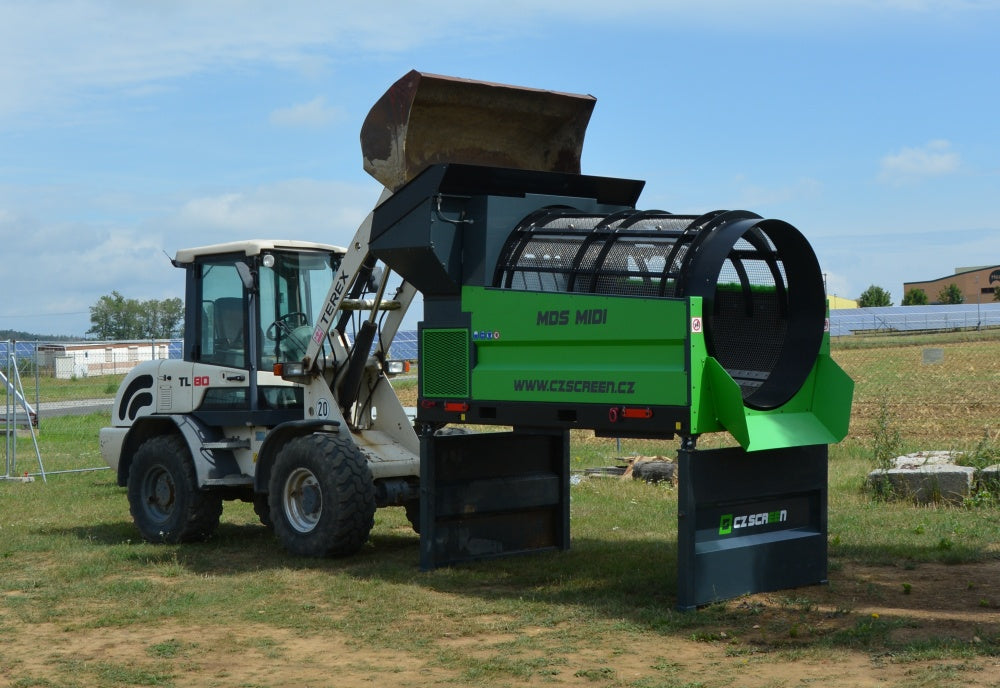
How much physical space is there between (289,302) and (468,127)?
2514 millimetres

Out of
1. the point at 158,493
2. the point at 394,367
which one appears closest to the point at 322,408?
the point at 394,367

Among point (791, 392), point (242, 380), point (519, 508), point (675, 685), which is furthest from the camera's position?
point (242, 380)

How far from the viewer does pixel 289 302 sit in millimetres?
11578

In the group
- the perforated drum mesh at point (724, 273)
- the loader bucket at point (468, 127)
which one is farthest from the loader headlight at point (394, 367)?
the perforated drum mesh at point (724, 273)

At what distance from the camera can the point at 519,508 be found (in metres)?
10.6

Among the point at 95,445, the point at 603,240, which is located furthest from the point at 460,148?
the point at 95,445

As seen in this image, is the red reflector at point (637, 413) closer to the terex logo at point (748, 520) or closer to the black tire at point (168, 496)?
the terex logo at point (748, 520)

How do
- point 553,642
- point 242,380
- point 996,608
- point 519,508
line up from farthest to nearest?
point 242,380 → point 519,508 → point 996,608 → point 553,642

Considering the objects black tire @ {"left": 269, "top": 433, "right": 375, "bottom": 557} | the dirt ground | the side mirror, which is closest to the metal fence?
the dirt ground

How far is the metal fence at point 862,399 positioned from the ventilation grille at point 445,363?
21.5 ft

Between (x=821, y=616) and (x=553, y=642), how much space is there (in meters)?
1.81

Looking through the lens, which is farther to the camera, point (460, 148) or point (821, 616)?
point (460, 148)

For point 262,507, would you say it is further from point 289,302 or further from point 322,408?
point 289,302

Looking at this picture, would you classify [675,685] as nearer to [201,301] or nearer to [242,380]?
[242,380]
